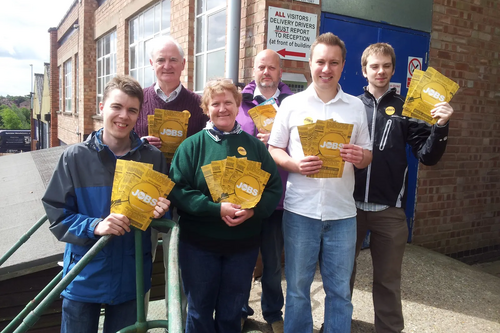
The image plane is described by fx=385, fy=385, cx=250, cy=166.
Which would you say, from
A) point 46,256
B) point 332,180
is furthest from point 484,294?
point 46,256

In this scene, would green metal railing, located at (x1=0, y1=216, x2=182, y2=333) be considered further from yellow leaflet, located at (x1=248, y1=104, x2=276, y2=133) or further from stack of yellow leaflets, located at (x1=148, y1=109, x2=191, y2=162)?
yellow leaflet, located at (x1=248, y1=104, x2=276, y2=133)

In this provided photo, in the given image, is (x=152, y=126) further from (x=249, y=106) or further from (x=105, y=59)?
(x=105, y=59)

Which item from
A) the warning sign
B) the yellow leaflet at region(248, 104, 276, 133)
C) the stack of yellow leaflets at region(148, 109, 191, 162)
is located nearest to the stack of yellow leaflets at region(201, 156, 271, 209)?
the stack of yellow leaflets at region(148, 109, 191, 162)

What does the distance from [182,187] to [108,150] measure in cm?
44

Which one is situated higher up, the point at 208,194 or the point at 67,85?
the point at 67,85

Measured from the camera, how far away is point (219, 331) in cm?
240

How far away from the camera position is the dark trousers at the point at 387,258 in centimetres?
268

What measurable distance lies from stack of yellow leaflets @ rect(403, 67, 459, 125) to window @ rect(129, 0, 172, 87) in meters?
5.30

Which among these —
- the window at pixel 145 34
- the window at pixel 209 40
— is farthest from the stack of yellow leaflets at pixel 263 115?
the window at pixel 145 34

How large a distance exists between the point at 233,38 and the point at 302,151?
2.17 m

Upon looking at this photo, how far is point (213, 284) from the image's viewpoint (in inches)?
90.6

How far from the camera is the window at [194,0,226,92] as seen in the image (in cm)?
495

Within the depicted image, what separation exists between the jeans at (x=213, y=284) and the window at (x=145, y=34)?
5458 millimetres

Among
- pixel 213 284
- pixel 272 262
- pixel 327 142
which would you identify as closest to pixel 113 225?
pixel 213 284
